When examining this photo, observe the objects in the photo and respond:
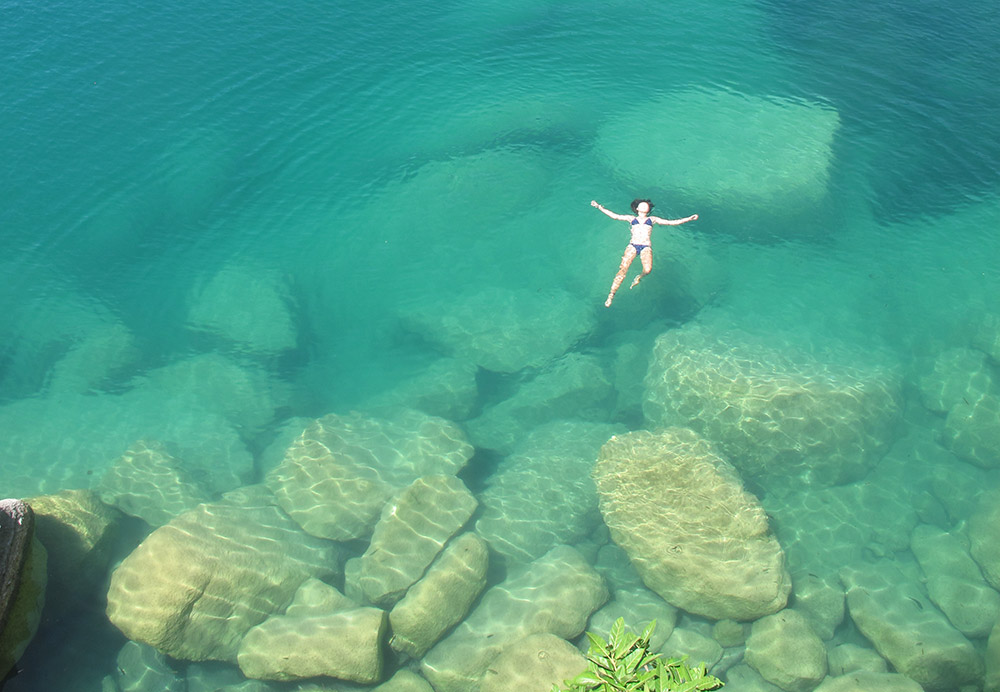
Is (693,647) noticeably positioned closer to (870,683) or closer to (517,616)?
(870,683)

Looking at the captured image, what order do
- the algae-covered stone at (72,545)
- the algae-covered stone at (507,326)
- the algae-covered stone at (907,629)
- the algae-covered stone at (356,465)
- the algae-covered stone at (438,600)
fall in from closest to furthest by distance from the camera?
the algae-covered stone at (907,629), the algae-covered stone at (438,600), the algae-covered stone at (72,545), the algae-covered stone at (356,465), the algae-covered stone at (507,326)

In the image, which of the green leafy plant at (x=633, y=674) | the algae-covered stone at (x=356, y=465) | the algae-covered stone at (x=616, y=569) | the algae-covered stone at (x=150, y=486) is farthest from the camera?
the algae-covered stone at (x=150, y=486)

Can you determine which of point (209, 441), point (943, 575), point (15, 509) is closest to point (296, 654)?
point (15, 509)

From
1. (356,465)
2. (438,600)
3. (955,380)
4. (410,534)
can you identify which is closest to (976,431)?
(955,380)

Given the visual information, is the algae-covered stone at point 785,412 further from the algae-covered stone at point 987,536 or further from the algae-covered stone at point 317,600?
the algae-covered stone at point 317,600

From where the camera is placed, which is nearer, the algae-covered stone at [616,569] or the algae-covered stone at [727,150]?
the algae-covered stone at [616,569]

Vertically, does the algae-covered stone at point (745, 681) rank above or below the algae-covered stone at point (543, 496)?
below

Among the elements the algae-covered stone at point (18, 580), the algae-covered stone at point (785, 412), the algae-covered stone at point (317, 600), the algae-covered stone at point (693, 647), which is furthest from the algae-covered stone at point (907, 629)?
the algae-covered stone at point (18, 580)
